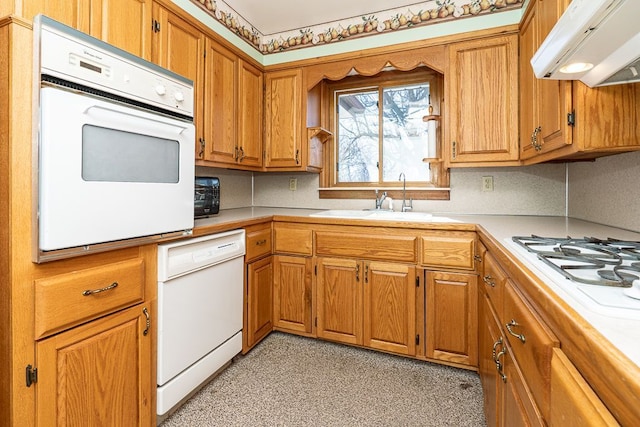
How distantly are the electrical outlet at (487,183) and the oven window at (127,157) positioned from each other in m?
2.06

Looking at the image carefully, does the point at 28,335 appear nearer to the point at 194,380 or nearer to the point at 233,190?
the point at 194,380

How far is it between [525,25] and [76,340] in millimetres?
2658

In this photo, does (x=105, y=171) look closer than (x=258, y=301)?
Yes

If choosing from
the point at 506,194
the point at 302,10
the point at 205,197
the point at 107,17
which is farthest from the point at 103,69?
the point at 506,194

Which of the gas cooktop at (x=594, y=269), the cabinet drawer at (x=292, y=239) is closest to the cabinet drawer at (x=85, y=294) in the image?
the cabinet drawer at (x=292, y=239)

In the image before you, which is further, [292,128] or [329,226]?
[292,128]

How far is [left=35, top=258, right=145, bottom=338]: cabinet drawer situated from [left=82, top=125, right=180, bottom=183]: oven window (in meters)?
0.34

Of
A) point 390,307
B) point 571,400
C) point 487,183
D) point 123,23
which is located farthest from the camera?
point 487,183

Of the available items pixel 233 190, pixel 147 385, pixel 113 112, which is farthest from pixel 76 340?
pixel 233 190

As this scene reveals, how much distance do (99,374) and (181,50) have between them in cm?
167

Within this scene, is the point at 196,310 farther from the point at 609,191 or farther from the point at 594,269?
the point at 609,191

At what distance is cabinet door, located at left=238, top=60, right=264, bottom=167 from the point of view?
2.44 meters

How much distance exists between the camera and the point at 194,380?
165 centimetres

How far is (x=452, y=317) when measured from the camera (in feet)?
6.29
